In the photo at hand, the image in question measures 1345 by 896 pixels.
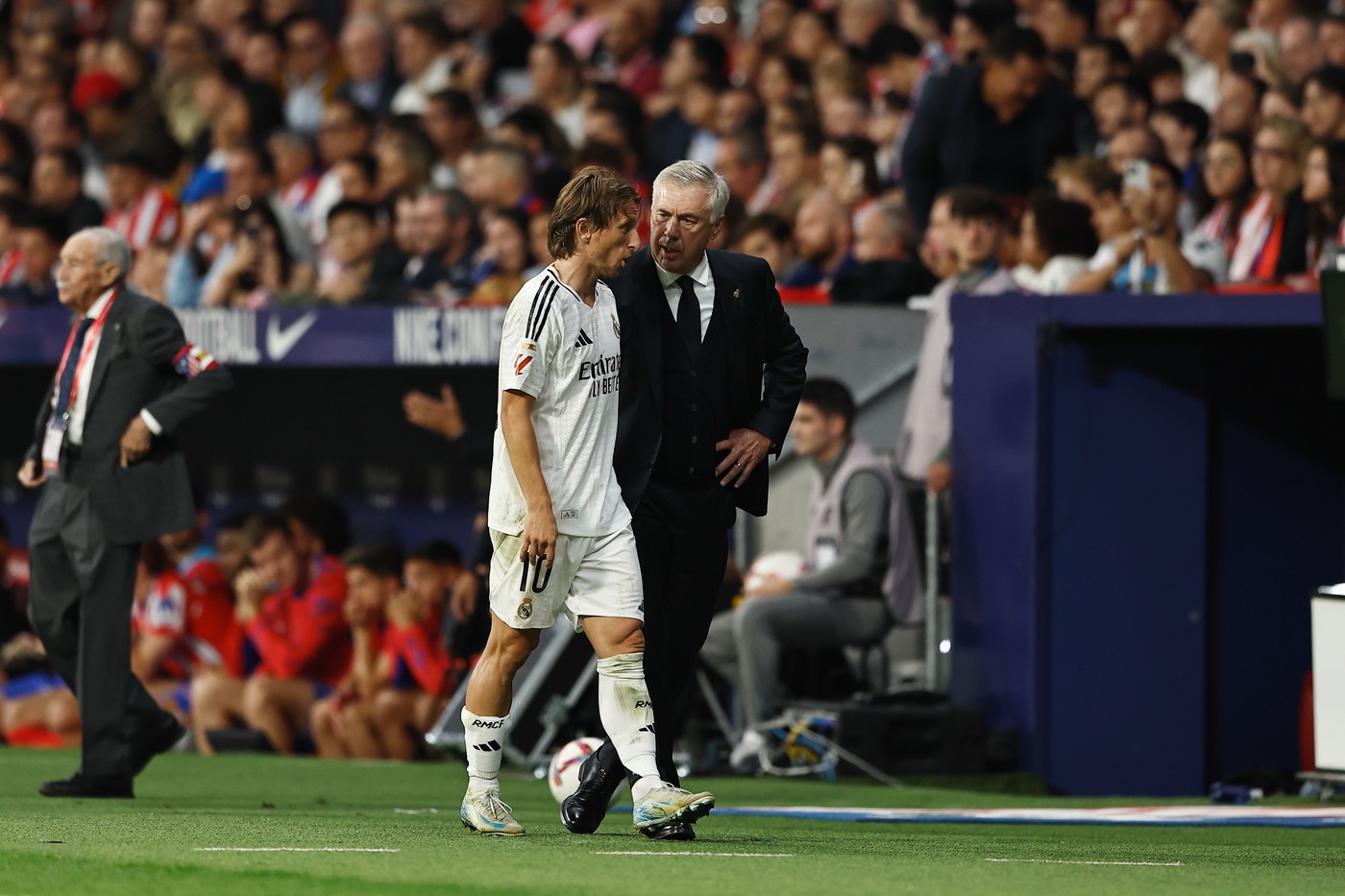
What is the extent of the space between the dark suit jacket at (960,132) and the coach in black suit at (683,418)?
5.55m

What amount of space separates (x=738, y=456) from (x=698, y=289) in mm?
502

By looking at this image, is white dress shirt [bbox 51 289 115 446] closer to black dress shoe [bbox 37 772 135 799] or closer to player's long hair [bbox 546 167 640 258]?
black dress shoe [bbox 37 772 135 799]

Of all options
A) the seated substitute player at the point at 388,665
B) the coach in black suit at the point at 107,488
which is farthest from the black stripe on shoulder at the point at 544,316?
the seated substitute player at the point at 388,665

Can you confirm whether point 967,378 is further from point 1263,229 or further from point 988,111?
point 988,111

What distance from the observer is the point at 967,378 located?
10406mm

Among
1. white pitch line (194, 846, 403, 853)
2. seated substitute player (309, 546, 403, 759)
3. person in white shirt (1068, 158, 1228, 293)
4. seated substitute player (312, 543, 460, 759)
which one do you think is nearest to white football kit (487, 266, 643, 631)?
white pitch line (194, 846, 403, 853)

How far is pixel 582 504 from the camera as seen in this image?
20.8 feet

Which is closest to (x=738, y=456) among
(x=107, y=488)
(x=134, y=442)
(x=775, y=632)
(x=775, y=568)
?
(x=134, y=442)

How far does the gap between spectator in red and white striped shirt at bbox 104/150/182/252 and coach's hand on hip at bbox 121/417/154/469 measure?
7236mm

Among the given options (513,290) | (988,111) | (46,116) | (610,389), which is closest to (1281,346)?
(988,111)

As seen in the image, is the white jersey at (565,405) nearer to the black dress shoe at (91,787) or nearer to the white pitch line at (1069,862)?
the white pitch line at (1069,862)

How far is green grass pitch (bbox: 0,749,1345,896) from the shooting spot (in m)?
5.29

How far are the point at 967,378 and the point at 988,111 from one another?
2.46m

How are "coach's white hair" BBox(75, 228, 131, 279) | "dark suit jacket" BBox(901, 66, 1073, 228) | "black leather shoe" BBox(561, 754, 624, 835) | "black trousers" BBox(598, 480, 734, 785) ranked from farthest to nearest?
1. "dark suit jacket" BBox(901, 66, 1073, 228)
2. "coach's white hair" BBox(75, 228, 131, 279)
3. "black trousers" BBox(598, 480, 734, 785)
4. "black leather shoe" BBox(561, 754, 624, 835)
